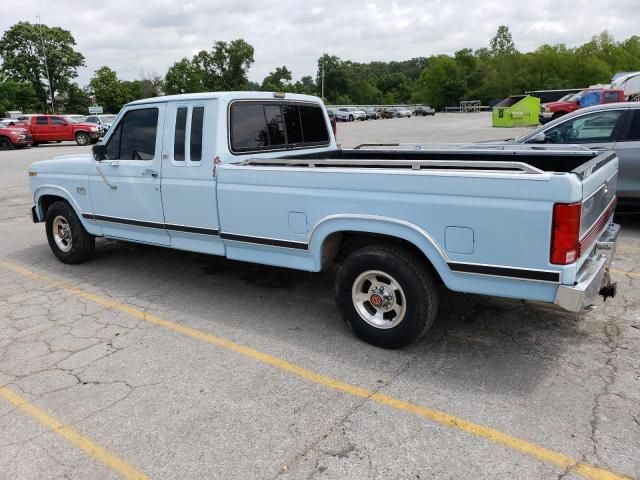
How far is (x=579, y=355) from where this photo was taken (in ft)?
12.7

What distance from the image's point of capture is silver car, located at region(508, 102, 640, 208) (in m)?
7.10

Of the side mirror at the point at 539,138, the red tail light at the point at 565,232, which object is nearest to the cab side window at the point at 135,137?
the red tail light at the point at 565,232

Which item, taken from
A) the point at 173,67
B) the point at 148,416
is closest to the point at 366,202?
the point at 148,416

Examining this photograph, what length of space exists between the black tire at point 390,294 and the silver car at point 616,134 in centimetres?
463

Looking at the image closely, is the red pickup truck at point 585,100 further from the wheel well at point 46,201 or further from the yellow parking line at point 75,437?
the yellow parking line at point 75,437

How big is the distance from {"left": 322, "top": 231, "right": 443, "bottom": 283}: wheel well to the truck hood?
3.26 meters

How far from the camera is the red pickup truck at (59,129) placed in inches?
1138

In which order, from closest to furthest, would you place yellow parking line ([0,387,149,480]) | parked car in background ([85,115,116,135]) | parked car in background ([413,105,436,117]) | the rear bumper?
yellow parking line ([0,387,149,480]), the rear bumper, parked car in background ([85,115,116,135]), parked car in background ([413,105,436,117])

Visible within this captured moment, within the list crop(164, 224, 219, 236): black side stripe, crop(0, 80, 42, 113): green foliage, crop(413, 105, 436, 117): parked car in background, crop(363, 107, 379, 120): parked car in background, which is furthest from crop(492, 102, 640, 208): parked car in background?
crop(413, 105, 436, 117): parked car in background

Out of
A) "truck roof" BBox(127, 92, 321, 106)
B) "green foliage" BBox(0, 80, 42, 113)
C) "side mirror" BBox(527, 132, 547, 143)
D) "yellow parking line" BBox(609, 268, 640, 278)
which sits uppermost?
"green foliage" BBox(0, 80, 42, 113)

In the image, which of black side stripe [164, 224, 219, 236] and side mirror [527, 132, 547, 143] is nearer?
black side stripe [164, 224, 219, 236]

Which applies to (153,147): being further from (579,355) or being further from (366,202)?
(579,355)

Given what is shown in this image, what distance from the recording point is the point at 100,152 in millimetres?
5746

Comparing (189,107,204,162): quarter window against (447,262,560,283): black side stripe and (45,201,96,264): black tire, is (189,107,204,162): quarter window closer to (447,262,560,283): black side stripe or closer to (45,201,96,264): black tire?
(45,201,96,264): black tire
